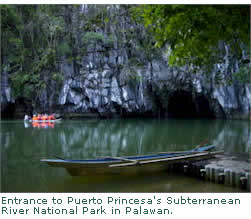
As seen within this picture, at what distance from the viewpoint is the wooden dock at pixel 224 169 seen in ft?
15.0

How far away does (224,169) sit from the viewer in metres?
4.91

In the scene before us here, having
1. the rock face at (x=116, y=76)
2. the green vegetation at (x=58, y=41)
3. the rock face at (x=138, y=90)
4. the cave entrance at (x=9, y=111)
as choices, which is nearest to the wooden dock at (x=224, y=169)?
the rock face at (x=138, y=90)

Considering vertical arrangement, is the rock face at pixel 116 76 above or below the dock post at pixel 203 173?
above

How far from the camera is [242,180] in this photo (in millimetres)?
4508

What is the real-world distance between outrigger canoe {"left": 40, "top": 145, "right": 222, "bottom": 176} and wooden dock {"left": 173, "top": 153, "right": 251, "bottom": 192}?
0.69 feet

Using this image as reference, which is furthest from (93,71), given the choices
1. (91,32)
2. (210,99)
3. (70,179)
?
(70,179)

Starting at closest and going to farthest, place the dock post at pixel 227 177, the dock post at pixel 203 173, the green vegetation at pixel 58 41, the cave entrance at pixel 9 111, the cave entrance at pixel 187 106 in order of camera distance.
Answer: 1. the dock post at pixel 227 177
2. the dock post at pixel 203 173
3. the green vegetation at pixel 58 41
4. the cave entrance at pixel 9 111
5. the cave entrance at pixel 187 106

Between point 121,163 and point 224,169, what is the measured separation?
6.75 feet

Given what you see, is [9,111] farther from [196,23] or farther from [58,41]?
[196,23]

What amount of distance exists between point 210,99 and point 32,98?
17.2 meters

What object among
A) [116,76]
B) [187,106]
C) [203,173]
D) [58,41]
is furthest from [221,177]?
[187,106]

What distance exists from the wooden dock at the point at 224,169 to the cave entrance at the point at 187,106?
783 inches

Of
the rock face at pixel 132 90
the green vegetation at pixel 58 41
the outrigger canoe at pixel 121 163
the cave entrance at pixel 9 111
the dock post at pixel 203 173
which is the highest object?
the green vegetation at pixel 58 41

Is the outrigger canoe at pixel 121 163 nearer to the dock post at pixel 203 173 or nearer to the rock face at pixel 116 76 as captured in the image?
the dock post at pixel 203 173
